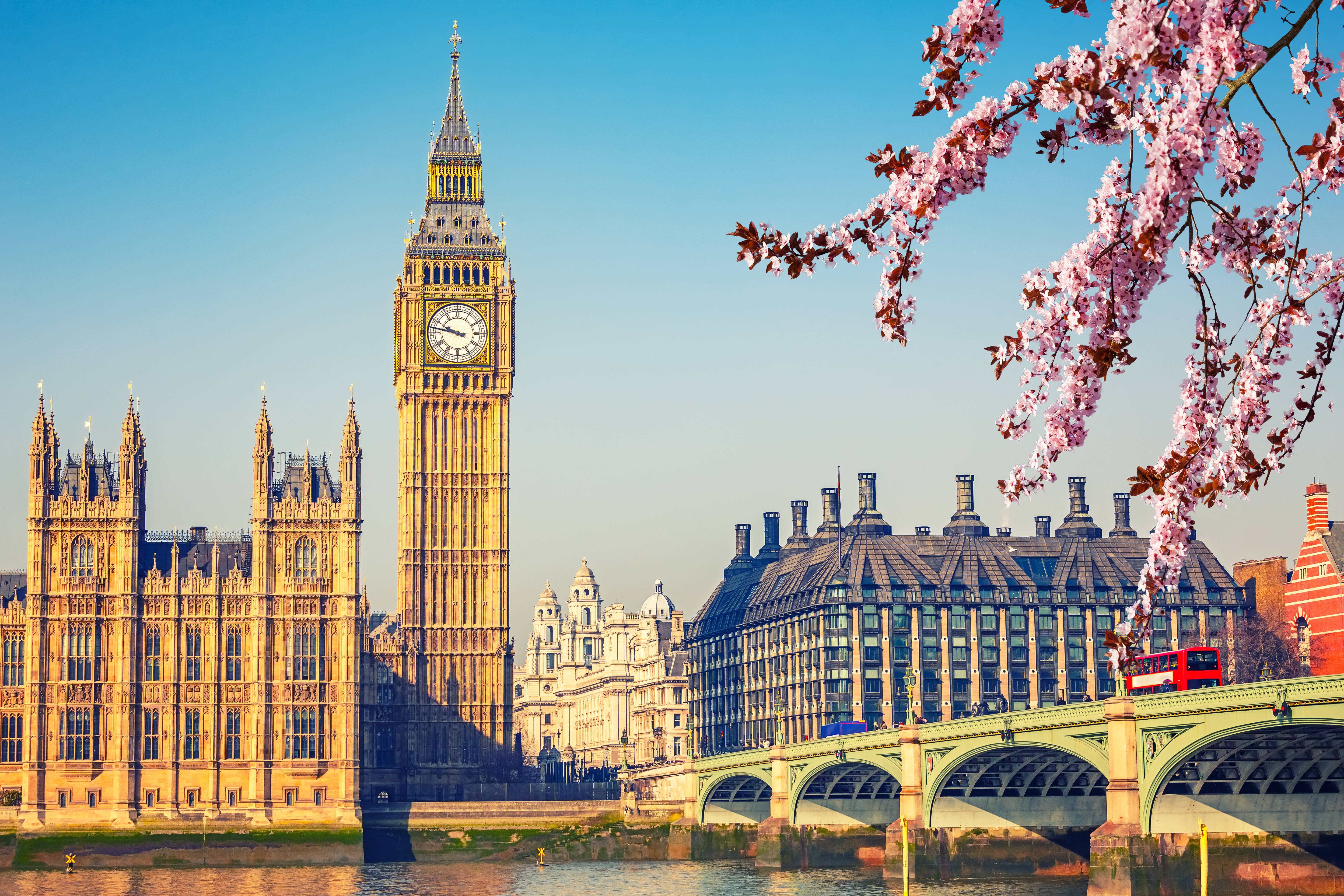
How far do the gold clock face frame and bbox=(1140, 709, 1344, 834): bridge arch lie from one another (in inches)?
2989

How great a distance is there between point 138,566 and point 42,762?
1397 centimetres

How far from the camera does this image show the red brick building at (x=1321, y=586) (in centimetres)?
13088

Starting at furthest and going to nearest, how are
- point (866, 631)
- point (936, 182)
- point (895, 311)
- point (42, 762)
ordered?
1. point (866, 631)
2. point (42, 762)
3. point (895, 311)
4. point (936, 182)

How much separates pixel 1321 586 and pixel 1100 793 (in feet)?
124

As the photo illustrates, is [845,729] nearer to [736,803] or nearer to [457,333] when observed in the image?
[736,803]

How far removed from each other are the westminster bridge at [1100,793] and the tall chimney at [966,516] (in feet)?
212

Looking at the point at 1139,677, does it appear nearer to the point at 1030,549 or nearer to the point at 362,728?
the point at 362,728

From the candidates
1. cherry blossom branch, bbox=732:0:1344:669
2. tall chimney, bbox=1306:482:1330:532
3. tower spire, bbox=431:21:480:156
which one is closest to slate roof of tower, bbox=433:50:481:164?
tower spire, bbox=431:21:480:156

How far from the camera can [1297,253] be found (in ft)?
44.5

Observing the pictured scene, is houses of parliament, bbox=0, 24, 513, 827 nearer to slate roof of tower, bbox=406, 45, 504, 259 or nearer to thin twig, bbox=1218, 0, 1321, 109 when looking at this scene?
slate roof of tower, bbox=406, 45, 504, 259

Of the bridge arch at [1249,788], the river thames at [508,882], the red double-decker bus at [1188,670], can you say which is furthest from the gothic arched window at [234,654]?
the bridge arch at [1249,788]

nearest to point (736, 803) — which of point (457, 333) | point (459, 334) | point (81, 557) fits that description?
point (459, 334)

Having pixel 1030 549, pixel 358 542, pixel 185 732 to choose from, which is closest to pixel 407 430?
pixel 358 542

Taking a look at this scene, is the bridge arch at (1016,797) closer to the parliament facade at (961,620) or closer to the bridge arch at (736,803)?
the bridge arch at (736,803)
